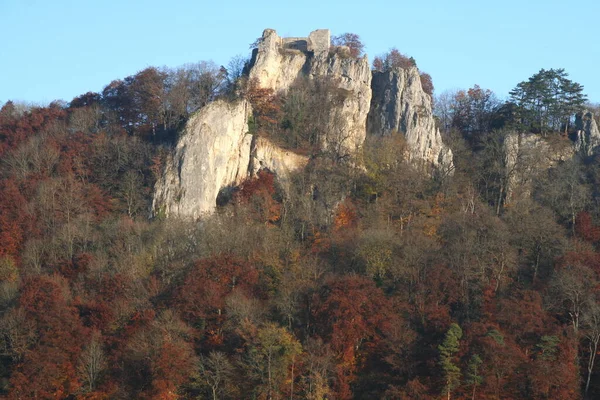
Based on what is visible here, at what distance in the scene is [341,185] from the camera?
169 feet

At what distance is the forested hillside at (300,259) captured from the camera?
36406 mm

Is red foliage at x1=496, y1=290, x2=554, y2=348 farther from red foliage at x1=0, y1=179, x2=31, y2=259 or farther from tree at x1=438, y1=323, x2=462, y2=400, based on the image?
red foliage at x1=0, y1=179, x2=31, y2=259

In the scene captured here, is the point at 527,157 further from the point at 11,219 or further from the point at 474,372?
the point at 11,219

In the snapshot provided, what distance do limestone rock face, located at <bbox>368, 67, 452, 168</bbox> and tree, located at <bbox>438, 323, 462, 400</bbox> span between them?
18.9 m

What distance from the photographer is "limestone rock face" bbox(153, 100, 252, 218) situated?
48469mm

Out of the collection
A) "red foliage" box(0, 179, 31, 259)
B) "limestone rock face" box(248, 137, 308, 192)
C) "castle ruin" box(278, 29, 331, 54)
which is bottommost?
"red foliage" box(0, 179, 31, 259)

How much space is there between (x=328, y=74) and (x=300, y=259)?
58.6 feet

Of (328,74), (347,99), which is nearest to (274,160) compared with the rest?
(347,99)

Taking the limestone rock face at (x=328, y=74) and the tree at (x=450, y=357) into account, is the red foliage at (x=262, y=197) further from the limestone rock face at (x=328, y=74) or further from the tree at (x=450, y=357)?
the tree at (x=450, y=357)

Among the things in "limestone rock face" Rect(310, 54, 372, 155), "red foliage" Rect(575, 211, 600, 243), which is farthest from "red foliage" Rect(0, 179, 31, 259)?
"red foliage" Rect(575, 211, 600, 243)

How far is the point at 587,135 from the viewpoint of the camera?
56875mm

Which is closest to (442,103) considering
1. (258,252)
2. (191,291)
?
(258,252)

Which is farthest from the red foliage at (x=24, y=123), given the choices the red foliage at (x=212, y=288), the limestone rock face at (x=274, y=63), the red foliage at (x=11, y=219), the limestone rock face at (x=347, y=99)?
the red foliage at (x=212, y=288)

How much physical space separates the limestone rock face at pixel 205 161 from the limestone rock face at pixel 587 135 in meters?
20.1
